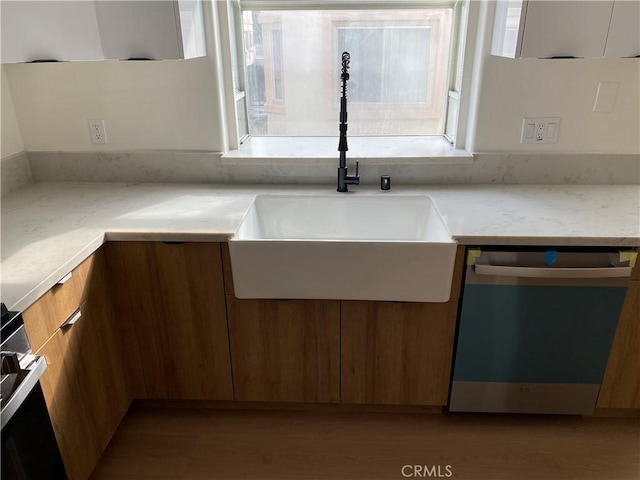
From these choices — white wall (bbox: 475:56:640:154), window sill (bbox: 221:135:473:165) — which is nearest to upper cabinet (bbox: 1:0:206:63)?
window sill (bbox: 221:135:473:165)

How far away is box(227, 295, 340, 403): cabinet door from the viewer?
1.70m

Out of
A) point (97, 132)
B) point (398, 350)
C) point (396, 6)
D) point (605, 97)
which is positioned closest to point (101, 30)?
point (97, 132)

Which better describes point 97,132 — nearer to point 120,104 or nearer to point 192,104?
point 120,104

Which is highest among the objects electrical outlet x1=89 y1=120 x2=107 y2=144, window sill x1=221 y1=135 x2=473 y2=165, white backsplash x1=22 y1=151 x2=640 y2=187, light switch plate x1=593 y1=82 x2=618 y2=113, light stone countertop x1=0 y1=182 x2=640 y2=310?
light switch plate x1=593 y1=82 x2=618 y2=113

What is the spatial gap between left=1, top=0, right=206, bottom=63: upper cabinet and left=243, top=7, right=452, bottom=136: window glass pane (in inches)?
23.1

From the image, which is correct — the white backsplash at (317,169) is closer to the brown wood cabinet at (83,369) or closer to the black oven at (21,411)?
the brown wood cabinet at (83,369)

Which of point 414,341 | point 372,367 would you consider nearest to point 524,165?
point 414,341

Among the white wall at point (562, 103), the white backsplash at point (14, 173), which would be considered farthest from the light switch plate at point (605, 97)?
the white backsplash at point (14, 173)

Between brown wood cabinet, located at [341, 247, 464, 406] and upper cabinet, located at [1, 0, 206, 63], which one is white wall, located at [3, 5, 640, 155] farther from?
brown wood cabinet, located at [341, 247, 464, 406]

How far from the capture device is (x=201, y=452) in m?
1.81

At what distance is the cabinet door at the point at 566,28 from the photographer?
1.53 m

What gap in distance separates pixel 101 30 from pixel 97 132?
0.58m

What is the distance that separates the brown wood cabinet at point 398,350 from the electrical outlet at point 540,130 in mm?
755

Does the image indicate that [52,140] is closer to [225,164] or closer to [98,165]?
[98,165]
